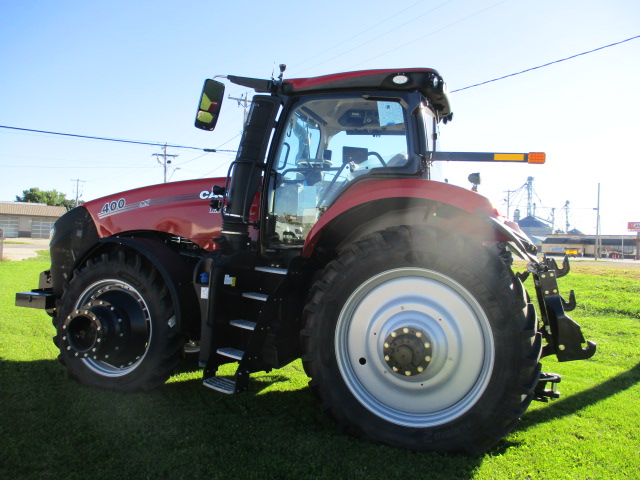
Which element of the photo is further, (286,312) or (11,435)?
(286,312)

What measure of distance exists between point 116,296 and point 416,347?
8.04ft

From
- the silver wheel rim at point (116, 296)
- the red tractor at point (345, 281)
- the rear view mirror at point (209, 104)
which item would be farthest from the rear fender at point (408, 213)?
the silver wheel rim at point (116, 296)

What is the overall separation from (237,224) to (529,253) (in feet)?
6.82

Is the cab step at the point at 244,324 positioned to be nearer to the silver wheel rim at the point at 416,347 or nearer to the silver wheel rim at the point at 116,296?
the silver wheel rim at the point at 416,347

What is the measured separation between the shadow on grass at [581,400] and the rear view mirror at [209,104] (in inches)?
122

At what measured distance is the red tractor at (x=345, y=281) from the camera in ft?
8.70

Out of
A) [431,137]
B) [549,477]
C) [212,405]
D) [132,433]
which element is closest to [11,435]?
[132,433]

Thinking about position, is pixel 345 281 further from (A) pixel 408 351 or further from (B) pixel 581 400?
(B) pixel 581 400

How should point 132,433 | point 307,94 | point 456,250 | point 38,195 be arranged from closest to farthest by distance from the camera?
point 456,250 < point 132,433 < point 307,94 < point 38,195

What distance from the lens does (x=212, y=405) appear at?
134 inches

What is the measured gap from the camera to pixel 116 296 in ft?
12.3

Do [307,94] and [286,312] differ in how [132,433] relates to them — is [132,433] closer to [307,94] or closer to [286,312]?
[286,312]

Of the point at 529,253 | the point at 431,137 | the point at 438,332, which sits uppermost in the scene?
the point at 431,137

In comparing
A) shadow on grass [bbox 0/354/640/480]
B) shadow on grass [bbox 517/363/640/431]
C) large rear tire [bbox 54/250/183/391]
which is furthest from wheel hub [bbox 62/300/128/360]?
shadow on grass [bbox 517/363/640/431]
